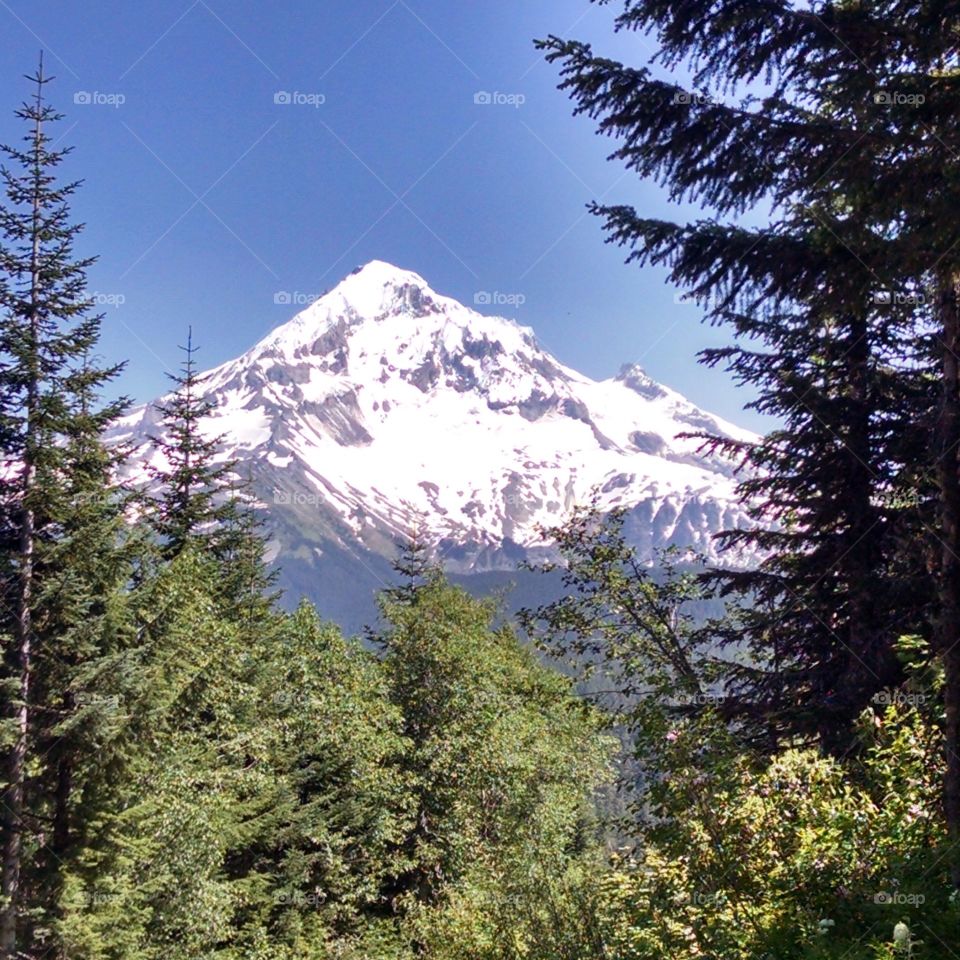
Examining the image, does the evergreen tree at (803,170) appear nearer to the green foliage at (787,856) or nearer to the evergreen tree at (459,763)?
the green foliage at (787,856)

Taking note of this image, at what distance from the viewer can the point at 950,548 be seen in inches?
253

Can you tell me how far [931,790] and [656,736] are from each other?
2362mm

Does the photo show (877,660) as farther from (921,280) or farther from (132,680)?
(132,680)

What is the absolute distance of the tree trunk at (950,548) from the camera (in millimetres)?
5867

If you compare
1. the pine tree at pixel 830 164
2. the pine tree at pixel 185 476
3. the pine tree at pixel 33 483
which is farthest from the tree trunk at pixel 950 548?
the pine tree at pixel 185 476

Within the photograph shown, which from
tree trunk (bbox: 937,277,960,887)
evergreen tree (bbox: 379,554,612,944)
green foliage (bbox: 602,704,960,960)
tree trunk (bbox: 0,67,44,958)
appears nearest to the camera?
green foliage (bbox: 602,704,960,960)

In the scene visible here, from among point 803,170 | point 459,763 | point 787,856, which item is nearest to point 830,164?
point 803,170

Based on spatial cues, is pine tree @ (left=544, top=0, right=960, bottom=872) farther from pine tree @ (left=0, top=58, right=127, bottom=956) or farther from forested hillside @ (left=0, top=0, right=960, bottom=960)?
pine tree @ (left=0, top=58, right=127, bottom=956)

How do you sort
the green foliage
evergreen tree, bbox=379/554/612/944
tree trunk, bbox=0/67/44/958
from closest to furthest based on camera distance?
1. the green foliage
2. tree trunk, bbox=0/67/44/958
3. evergreen tree, bbox=379/554/612/944

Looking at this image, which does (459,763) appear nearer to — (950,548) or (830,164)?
(950,548)

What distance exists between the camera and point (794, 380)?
11.4 m

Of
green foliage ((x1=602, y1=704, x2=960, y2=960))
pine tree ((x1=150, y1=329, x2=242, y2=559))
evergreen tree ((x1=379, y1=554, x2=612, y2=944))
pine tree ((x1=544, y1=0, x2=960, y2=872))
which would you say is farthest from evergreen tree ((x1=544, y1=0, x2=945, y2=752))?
pine tree ((x1=150, y1=329, x2=242, y2=559))

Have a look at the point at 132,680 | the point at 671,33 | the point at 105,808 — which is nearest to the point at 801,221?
the point at 671,33

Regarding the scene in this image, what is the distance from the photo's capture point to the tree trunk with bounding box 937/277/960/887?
5867mm
